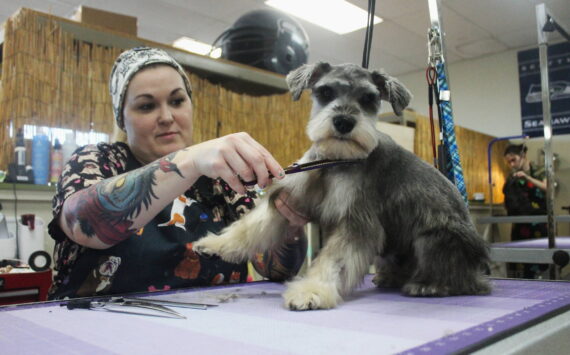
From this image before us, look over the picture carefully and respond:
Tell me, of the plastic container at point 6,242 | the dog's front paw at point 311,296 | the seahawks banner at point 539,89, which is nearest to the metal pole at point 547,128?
the dog's front paw at point 311,296

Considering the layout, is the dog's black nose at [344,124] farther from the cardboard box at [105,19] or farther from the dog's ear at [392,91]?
the cardboard box at [105,19]

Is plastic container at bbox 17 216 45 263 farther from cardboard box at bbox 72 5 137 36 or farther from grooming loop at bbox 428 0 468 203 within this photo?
grooming loop at bbox 428 0 468 203

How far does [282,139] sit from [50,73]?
5.51 ft

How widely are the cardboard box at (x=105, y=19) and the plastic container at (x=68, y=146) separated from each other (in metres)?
0.68

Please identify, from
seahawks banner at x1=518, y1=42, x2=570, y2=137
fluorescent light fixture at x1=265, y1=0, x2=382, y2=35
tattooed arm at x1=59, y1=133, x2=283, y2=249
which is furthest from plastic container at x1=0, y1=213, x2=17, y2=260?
seahawks banner at x1=518, y1=42, x2=570, y2=137

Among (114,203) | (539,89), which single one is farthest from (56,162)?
(539,89)

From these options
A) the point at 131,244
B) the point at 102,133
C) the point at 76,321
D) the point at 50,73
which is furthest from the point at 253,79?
the point at 76,321

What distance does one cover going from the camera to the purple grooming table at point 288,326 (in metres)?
0.57

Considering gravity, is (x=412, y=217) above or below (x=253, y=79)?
below

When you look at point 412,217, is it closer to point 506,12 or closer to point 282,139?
point 282,139

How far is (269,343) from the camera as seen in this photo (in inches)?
23.0

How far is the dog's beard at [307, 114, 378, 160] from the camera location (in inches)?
37.6

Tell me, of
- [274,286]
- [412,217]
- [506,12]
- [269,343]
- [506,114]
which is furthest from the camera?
[506,114]

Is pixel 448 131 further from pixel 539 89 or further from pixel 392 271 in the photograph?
pixel 539 89
